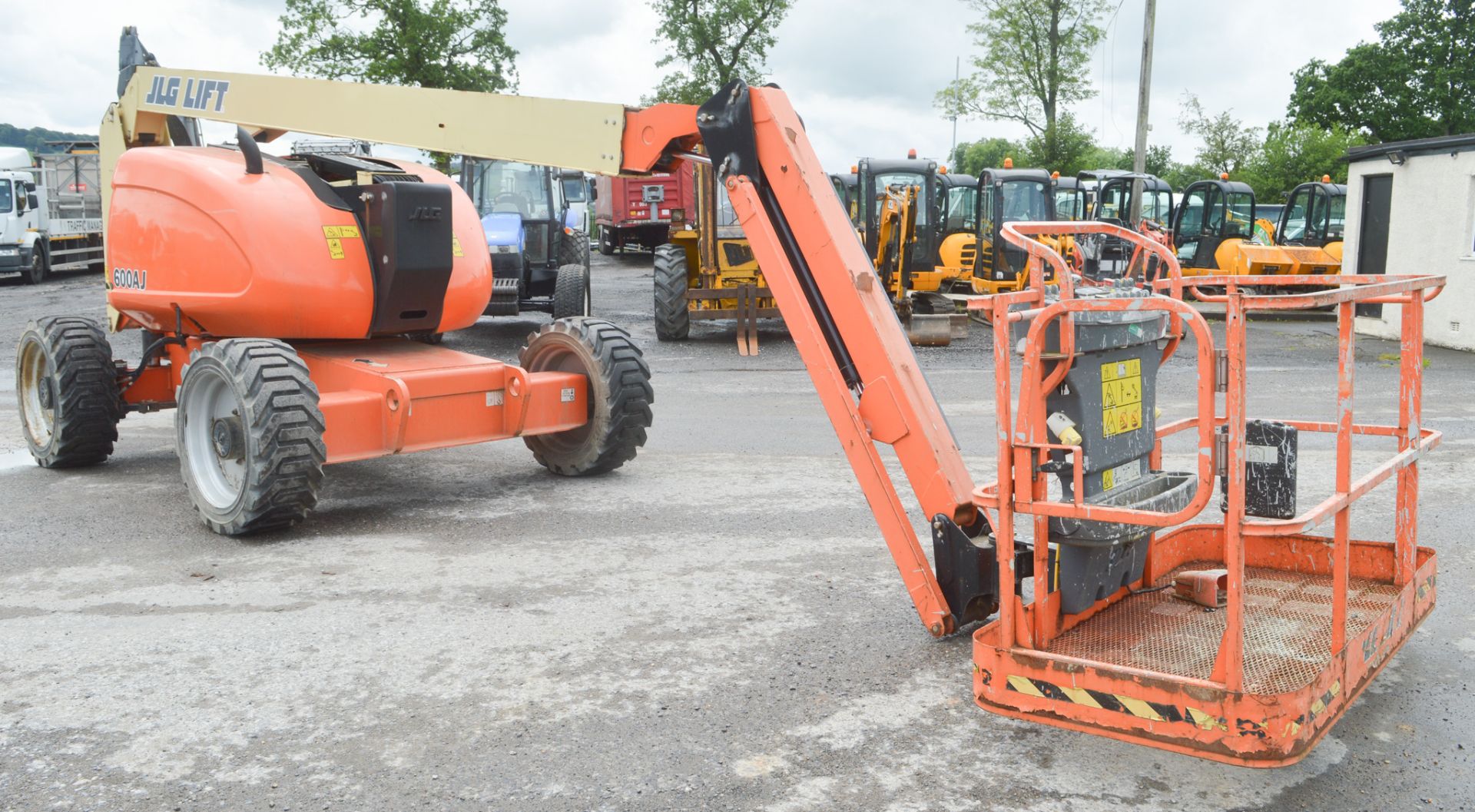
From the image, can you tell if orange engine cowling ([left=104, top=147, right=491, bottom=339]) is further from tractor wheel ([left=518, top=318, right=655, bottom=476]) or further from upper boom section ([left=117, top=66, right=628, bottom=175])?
tractor wheel ([left=518, top=318, right=655, bottom=476])

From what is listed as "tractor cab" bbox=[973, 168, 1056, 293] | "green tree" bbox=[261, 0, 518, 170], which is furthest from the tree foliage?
"tractor cab" bbox=[973, 168, 1056, 293]

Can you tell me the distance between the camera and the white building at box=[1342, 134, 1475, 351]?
54.5ft

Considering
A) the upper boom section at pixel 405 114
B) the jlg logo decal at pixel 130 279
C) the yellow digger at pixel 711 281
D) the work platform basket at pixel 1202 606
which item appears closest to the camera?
the work platform basket at pixel 1202 606

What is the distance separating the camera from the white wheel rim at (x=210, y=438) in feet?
22.8

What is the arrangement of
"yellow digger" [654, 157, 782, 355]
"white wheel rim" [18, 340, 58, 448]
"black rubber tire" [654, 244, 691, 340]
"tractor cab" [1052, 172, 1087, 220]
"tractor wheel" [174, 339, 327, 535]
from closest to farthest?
"tractor wheel" [174, 339, 327, 535] → "white wheel rim" [18, 340, 58, 448] → "yellow digger" [654, 157, 782, 355] → "black rubber tire" [654, 244, 691, 340] → "tractor cab" [1052, 172, 1087, 220]

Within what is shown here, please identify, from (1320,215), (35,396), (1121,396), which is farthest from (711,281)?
(1320,215)

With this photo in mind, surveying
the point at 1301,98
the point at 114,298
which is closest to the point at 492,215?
the point at 114,298

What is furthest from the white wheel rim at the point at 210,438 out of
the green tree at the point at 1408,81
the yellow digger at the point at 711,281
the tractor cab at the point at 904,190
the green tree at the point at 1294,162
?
the green tree at the point at 1408,81

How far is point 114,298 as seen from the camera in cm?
802

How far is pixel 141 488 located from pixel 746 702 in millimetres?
5336

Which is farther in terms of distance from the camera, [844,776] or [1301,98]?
[1301,98]

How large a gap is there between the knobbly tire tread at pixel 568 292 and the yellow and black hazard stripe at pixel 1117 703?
1304 centimetres

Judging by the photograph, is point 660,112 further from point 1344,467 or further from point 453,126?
point 1344,467

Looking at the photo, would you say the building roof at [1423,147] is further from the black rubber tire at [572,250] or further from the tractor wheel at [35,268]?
the tractor wheel at [35,268]
